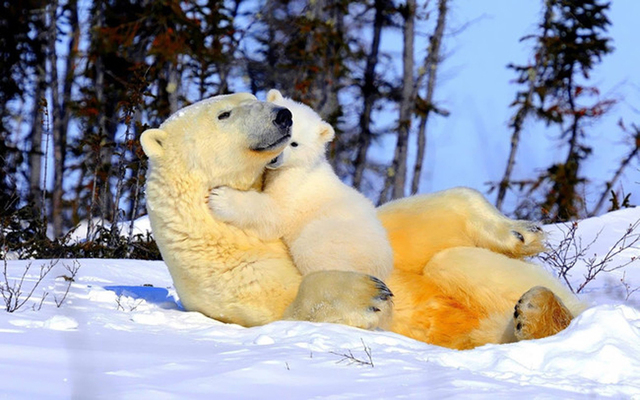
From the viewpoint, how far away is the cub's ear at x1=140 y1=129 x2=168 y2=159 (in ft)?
12.2

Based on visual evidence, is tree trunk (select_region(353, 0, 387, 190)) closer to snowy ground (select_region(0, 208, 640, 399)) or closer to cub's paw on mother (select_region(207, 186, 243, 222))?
cub's paw on mother (select_region(207, 186, 243, 222))

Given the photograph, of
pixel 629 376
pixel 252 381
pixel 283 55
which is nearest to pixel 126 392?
pixel 252 381

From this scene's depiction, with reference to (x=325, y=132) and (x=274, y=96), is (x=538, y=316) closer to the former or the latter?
(x=325, y=132)

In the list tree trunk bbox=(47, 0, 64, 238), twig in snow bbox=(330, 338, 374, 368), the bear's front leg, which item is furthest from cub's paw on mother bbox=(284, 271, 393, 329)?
tree trunk bbox=(47, 0, 64, 238)

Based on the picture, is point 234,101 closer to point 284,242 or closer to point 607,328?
point 284,242

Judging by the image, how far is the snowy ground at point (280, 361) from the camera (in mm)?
2281

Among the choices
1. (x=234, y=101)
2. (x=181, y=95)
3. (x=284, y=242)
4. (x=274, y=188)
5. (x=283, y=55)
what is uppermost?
(x=283, y=55)

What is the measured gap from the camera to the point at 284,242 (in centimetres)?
381

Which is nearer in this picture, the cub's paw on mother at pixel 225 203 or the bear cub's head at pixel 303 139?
the cub's paw on mother at pixel 225 203

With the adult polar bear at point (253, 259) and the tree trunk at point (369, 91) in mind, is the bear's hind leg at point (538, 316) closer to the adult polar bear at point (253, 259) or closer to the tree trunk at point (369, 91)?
the adult polar bear at point (253, 259)

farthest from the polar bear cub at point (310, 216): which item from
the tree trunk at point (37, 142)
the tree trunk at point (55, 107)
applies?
the tree trunk at point (37, 142)

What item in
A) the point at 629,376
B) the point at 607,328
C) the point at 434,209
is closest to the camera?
the point at 629,376

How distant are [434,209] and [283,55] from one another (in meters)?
14.3

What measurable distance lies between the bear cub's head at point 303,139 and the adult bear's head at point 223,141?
17cm
